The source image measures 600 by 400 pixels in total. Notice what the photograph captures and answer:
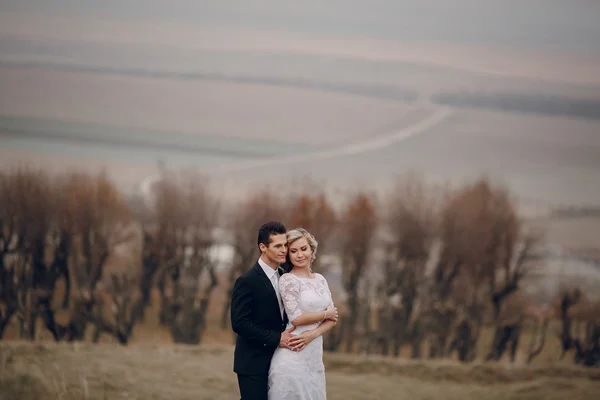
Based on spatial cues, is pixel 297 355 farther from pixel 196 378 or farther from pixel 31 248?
pixel 31 248

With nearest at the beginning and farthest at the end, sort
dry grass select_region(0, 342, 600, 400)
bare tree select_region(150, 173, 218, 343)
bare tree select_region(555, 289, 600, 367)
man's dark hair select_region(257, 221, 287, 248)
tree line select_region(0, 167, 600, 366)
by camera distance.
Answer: man's dark hair select_region(257, 221, 287, 248) < dry grass select_region(0, 342, 600, 400) < tree line select_region(0, 167, 600, 366) < bare tree select_region(150, 173, 218, 343) < bare tree select_region(555, 289, 600, 367)

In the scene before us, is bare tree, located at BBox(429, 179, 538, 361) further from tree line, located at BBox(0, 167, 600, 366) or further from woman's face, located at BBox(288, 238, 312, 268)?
woman's face, located at BBox(288, 238, 312, 268)

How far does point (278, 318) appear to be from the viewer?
425 cm

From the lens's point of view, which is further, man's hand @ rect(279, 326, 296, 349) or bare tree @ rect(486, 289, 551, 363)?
bare tree @ rect(486, 289, 551, 363)

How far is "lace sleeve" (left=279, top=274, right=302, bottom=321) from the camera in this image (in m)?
4.18

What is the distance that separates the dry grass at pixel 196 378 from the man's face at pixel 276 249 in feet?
11.8

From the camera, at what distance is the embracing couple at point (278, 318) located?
4.16m

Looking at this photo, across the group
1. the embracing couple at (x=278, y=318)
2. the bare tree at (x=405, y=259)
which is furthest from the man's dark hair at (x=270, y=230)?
the bare tree at (x=405, y=259)

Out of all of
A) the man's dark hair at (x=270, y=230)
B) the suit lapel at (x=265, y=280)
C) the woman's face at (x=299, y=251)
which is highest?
the man's dark hair at (x=270, y=230)

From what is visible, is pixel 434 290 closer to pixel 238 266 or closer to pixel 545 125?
pixel 238 266

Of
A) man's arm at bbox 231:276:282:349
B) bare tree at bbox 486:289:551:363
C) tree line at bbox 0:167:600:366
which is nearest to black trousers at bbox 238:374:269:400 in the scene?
man's arm at bbox 231:276:282:349

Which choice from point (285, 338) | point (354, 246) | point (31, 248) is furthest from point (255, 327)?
point (354, 246)

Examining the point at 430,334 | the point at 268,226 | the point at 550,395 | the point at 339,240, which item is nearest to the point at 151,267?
the point at 339,240

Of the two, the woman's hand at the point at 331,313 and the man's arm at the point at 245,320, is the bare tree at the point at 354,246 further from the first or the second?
the man's arm at the point at 245,320
